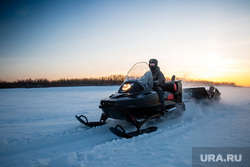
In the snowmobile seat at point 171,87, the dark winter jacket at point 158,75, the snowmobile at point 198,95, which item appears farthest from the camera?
the snowmobile at point 198,95

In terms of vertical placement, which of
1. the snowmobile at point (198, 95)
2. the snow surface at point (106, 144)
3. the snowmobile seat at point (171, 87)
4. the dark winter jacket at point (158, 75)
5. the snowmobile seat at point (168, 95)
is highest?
the dark winter jacket at point (158, 75)

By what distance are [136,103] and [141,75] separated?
3.13 feet

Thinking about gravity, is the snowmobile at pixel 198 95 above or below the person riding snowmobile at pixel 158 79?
below

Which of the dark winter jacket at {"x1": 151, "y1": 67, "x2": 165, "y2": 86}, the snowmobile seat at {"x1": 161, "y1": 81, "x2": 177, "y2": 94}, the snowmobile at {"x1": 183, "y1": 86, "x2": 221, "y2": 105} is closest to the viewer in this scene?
the dark winter jacket at {"x1": 151, "y1": 67, "x2": 165, "y2": 86}

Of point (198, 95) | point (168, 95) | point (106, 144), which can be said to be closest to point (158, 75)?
point (168, 95)

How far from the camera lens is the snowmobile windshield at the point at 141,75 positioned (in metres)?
4.01

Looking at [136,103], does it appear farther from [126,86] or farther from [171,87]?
[171,87]

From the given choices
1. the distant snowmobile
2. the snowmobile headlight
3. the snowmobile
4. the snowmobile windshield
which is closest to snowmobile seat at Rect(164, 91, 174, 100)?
the distant snowmobile

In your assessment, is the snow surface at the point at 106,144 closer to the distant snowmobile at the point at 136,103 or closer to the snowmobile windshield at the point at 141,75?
the distant snowmobile at the point at 136,103

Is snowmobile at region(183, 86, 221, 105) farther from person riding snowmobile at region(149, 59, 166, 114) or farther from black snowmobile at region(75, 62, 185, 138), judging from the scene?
person riding snowmobile at region(149, 59, 166, 114)

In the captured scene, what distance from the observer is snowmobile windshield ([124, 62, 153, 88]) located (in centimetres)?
401

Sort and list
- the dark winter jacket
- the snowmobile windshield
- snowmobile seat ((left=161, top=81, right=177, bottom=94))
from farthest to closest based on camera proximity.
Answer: snowmobile seat ((left=161, top=81, right=177, bottom=94)), the dark winter jacket, the snowmobile windshield

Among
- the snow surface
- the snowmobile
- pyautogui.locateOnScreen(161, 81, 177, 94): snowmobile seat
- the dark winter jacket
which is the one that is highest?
the dark winter jacket

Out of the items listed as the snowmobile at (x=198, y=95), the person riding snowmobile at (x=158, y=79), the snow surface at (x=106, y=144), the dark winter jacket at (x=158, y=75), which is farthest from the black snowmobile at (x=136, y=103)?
the snowmobile at (x=198, y=95)
